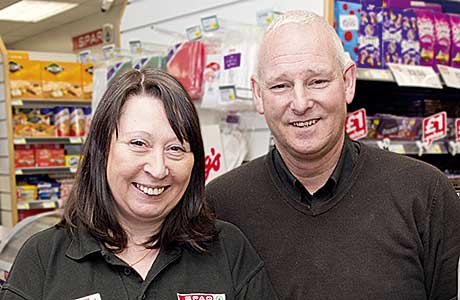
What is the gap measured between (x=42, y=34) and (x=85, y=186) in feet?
40.4

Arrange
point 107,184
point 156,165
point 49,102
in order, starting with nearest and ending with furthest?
point 156,165 < point 107,184 < point 49,102

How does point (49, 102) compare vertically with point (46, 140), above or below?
above

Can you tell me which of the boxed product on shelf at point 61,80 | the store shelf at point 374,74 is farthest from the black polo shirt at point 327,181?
the boxed product on shelf at point 61,80

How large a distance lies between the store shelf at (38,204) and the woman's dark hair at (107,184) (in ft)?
18.0

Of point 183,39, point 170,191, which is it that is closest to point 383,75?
point 183,39

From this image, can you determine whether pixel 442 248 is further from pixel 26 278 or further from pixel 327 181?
pixel 26 278

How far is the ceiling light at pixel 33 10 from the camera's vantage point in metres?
10.9

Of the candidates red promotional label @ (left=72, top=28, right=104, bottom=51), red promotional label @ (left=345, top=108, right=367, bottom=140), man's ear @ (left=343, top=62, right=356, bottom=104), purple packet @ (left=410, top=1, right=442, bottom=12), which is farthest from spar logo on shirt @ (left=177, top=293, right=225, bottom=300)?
red promotional label @ (left=72, top=28, right=104, bottom=51)

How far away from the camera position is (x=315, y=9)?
287cm

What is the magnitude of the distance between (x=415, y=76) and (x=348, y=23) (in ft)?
1.48

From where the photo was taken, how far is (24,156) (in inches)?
277

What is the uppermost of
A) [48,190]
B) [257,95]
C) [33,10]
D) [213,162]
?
[33,10]

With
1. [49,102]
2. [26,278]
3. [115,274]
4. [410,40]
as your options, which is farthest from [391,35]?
[49,102]

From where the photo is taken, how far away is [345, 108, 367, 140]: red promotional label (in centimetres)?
302
